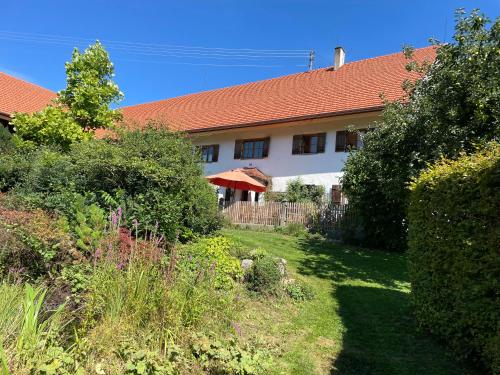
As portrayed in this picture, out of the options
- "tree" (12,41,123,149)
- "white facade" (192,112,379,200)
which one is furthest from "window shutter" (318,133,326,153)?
"tree" (12,41,123,149)

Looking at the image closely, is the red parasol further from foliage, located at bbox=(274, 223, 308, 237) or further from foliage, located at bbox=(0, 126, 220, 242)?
foliage, located at bbox=(0, 126, 220, 242)

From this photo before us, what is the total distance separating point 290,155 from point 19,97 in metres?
17.8

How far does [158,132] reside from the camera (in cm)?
934

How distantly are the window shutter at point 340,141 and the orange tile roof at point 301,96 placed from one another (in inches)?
42.8

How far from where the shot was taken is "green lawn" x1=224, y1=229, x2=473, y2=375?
4418mm

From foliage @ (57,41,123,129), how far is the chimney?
47.7ft

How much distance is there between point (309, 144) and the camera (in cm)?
2120

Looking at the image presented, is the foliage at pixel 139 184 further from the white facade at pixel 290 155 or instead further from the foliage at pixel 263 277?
the white facade at pixel 290 155

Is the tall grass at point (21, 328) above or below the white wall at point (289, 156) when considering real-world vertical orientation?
below

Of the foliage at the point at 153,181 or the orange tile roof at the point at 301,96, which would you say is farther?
the orange tile roof at the point at 301,96

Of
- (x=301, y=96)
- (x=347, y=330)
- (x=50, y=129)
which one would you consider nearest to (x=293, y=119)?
(x=301, y=96)

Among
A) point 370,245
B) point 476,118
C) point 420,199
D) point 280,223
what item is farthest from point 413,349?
point 280,223

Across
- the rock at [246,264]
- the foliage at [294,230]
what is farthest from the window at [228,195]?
the rock at [246,264]

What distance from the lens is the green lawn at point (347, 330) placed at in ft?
14.5
